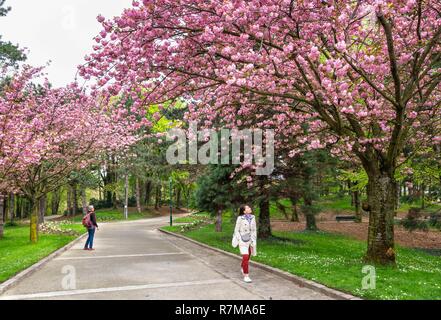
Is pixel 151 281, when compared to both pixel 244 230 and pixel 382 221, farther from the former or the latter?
pixel 382 221

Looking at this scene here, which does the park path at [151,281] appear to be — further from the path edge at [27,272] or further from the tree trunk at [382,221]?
the tree trunk at [382,221]

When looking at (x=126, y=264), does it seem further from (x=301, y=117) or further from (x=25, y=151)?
(x=301, y=117)

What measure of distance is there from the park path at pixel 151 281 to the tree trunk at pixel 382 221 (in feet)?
9.92

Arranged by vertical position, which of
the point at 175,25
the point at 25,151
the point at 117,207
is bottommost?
the point at 117,207

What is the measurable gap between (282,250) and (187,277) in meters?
5.80

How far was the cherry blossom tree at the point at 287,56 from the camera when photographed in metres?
8.05

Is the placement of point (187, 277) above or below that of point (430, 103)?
below

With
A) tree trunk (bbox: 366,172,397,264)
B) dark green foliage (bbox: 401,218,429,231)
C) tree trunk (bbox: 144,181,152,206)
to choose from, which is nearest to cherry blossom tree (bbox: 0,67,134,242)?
tree trunk (bbox: 366,172,397,264)

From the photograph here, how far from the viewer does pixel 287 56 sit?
8297 mm

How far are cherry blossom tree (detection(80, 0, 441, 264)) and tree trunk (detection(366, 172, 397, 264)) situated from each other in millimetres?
27

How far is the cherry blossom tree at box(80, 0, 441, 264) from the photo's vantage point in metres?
8.05

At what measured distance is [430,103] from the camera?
12.5 meters

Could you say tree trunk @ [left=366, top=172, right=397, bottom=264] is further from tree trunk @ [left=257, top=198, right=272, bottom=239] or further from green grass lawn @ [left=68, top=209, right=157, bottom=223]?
green grass lawn @ [left=68, top=209, right=157, bottom=223]
